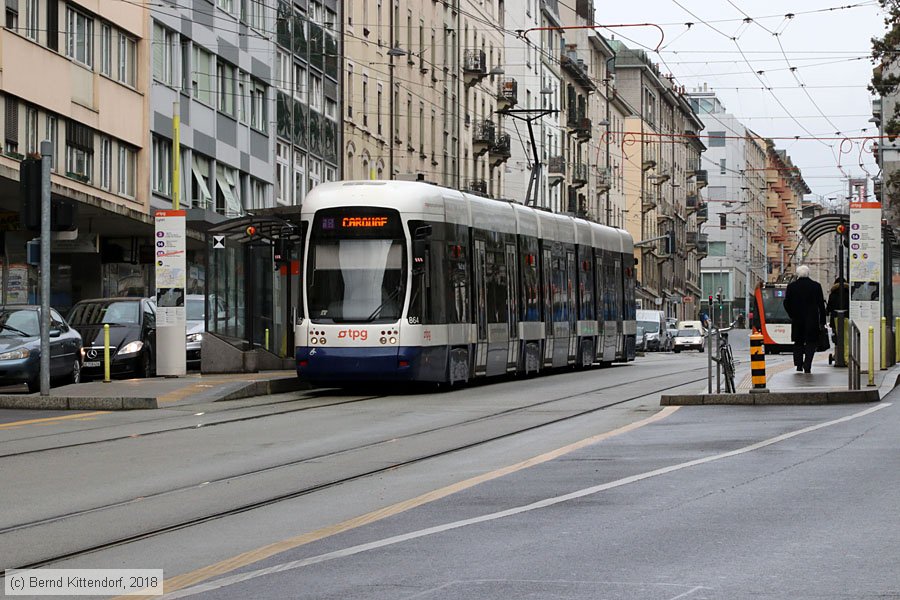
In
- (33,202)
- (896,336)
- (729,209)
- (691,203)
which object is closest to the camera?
(33,202)

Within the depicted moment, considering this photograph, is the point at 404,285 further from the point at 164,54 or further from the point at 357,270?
the point at 164,54

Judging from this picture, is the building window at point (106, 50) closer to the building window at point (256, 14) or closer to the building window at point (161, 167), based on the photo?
the building window at point (161, 167)

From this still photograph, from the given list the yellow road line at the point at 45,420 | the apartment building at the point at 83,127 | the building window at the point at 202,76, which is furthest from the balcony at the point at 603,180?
the yellow road line at the point at 45,420

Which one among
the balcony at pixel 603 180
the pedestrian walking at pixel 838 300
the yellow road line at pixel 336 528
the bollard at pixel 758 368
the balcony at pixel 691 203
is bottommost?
the yellow road line at pixel 336 528

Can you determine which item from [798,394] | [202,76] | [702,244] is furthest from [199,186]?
[702,244]

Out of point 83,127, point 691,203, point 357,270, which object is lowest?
point 357,270

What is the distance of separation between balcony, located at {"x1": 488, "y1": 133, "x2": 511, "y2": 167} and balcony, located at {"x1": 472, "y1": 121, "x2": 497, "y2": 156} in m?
0.71

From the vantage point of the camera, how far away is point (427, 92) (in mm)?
72750

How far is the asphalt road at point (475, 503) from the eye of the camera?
28.3 feet

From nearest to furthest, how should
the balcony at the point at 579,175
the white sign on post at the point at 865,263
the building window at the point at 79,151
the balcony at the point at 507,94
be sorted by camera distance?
the white sign on post at the point at 865,263
the building window at the point at 79,151
the balcony at the point at 507,94
the balcony at the point at 579,175

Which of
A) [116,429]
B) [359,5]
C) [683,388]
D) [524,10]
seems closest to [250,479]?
[116,429]

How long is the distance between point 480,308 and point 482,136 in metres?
52.5

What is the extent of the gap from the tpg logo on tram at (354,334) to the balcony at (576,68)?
7423 cm

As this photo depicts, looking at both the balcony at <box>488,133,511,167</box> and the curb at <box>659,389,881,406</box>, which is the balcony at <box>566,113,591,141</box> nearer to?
the balcony at <box>488,133,511,167</box>
